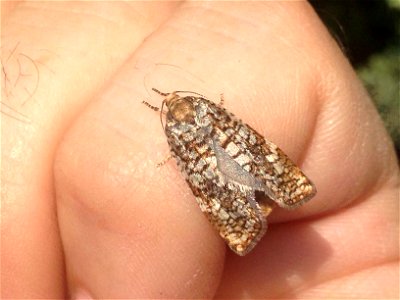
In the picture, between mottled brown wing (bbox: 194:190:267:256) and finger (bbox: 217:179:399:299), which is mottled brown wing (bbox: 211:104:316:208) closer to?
mottled brown wing (bbox: 194:190:267:256)

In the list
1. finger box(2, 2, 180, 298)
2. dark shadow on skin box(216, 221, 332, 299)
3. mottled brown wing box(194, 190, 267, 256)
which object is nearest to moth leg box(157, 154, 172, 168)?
mottled brown wing box(194, 190, 267, 256)

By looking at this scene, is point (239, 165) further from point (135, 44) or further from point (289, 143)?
point (135, 44)

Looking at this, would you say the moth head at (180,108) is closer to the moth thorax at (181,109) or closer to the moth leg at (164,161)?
the moth thorax at (181,109)

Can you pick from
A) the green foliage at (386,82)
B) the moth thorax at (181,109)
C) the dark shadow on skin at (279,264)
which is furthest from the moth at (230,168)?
the green foliage at (386,82)

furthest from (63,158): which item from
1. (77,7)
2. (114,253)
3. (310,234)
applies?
(310,234)

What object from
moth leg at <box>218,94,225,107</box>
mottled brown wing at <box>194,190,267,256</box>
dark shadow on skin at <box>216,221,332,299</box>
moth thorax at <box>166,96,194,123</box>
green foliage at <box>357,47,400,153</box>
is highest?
moth leg at <box>218,94,225,107</box>

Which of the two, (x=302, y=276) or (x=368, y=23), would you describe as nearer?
(x=302, y=276)

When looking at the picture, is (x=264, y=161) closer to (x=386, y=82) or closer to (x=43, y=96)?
(x=43, y=96)
